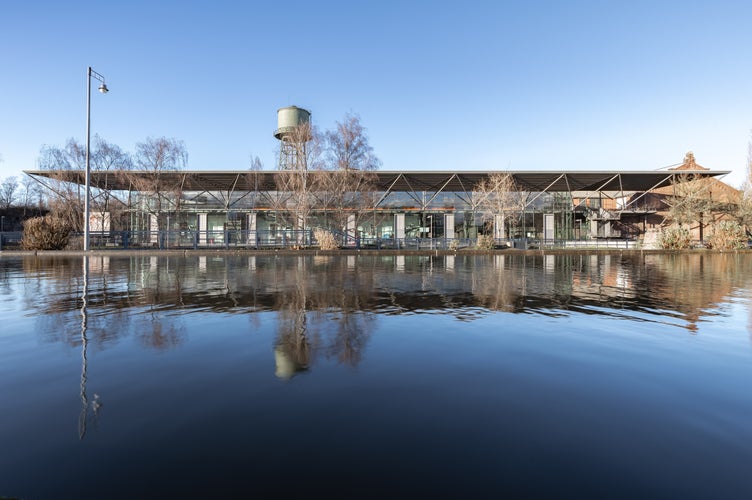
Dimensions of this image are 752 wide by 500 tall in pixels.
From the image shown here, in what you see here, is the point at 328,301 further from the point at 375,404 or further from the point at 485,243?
the point at 485,243

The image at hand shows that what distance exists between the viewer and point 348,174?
2750cm

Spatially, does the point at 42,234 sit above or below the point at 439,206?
below

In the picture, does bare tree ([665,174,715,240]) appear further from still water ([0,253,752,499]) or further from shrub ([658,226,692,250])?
still water ([0,253,752,499])

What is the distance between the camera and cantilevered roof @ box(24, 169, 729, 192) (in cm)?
3450

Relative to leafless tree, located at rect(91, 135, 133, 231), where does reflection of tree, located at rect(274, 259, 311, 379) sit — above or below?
below

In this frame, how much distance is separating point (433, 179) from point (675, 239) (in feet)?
63.7

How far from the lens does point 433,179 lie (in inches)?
1491

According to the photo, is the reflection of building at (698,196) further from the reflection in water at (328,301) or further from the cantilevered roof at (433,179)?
the reflection in water at (328,301)

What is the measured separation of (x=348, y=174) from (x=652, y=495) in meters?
26.5

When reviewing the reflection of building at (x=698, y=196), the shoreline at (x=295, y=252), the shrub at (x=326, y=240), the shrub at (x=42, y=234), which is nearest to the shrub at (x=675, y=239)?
the shoreline at (x=295, y=252)

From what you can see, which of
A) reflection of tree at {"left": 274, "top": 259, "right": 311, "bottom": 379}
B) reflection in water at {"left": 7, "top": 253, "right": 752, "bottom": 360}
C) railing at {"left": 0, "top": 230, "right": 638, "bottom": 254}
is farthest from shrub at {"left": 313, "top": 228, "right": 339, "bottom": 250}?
reflection of tree at {"left": 274, "top": 259, "right": 311, "bottom": 379}

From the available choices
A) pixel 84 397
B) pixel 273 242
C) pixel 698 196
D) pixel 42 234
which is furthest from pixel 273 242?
pixel 698 196

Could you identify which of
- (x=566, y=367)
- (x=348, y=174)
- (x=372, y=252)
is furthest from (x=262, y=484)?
(x=348, y=174)

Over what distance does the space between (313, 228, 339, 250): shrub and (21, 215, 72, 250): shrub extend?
15.7 metres
